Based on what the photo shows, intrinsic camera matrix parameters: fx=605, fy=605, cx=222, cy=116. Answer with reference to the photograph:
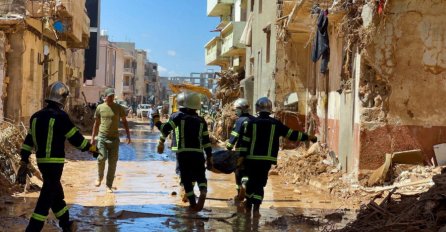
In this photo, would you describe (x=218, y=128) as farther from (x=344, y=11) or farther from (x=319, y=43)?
(x=344, y=11)

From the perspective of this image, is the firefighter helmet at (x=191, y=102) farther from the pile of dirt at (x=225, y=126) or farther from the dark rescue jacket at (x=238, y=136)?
the pile of dirt at (x=225, y=126)

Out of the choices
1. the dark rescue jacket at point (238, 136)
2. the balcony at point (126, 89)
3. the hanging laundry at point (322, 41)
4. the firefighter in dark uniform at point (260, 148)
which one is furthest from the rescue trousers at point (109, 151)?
the balcony at point (126, 89)

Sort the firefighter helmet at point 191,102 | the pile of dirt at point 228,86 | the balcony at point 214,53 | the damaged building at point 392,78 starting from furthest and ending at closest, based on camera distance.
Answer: the balcony at point 214,53
the pile of dirt at point 228,86
the damaged building at point 392,78
the firefighter helmet at point 191,102

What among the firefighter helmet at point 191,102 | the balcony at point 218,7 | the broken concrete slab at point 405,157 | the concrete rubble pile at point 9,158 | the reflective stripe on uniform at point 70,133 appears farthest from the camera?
the balcony at point 218,7

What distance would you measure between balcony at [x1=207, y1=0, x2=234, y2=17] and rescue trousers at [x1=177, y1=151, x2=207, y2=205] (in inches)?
1476

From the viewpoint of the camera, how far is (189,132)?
8859mm

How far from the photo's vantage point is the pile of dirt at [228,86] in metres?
34.2

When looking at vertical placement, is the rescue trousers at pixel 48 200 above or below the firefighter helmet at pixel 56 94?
below

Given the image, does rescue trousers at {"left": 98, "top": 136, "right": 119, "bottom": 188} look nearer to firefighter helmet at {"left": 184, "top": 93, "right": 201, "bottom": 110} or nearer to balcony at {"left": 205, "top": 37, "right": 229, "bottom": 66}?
firefighter helmet at {"left": 184, "top": 93, "right": 201, "bottom": 110}

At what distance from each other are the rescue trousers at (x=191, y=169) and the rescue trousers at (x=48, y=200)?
236 centimetres

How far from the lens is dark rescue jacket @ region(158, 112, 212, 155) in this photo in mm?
8852

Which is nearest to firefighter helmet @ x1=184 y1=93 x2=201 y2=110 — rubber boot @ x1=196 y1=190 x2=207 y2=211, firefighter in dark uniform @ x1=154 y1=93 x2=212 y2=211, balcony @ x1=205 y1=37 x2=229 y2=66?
firefighter in dark uniform @ x1=154 y1=93 x2=212 y2=211

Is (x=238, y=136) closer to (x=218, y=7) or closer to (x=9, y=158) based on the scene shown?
(x=9, y=158)

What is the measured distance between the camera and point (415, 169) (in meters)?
11.1
